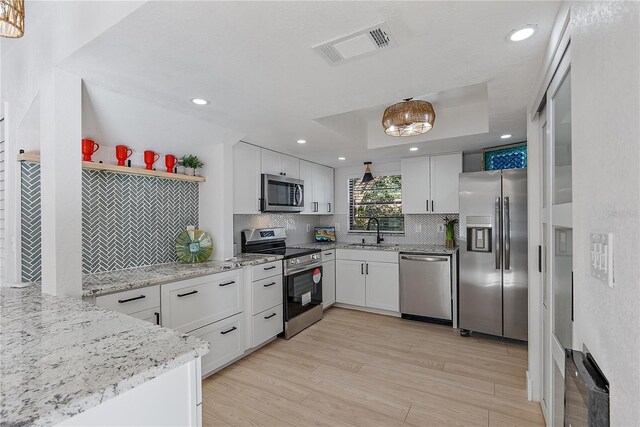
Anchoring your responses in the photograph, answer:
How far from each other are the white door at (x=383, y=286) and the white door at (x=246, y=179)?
1.74 m

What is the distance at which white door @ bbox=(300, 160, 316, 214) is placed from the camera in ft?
13.9

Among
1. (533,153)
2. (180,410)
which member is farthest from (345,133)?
(180,410)

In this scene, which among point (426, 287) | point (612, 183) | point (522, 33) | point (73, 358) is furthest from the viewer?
point (426, 287)

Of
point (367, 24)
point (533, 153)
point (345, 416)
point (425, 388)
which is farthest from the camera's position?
point (425, 388)

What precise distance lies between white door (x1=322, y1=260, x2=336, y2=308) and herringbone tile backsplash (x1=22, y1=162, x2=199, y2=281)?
1806mm

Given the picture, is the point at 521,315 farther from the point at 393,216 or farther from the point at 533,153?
the point at 393,216

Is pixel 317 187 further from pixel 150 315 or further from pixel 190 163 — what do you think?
pixel 150 315

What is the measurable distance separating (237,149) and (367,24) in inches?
84.6

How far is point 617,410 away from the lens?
65 centimetres

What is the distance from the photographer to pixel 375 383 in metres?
2.38

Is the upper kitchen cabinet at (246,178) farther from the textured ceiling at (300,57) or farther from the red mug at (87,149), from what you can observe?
the red mug at (87,149)

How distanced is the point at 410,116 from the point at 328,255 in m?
2.27

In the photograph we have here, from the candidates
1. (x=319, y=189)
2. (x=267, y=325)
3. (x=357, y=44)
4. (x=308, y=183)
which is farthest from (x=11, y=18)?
(x=319, y=189)

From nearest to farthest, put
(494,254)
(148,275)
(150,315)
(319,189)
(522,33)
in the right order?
(522,33) → (150,315) → (148,275) → (494,254) → (319,189)
